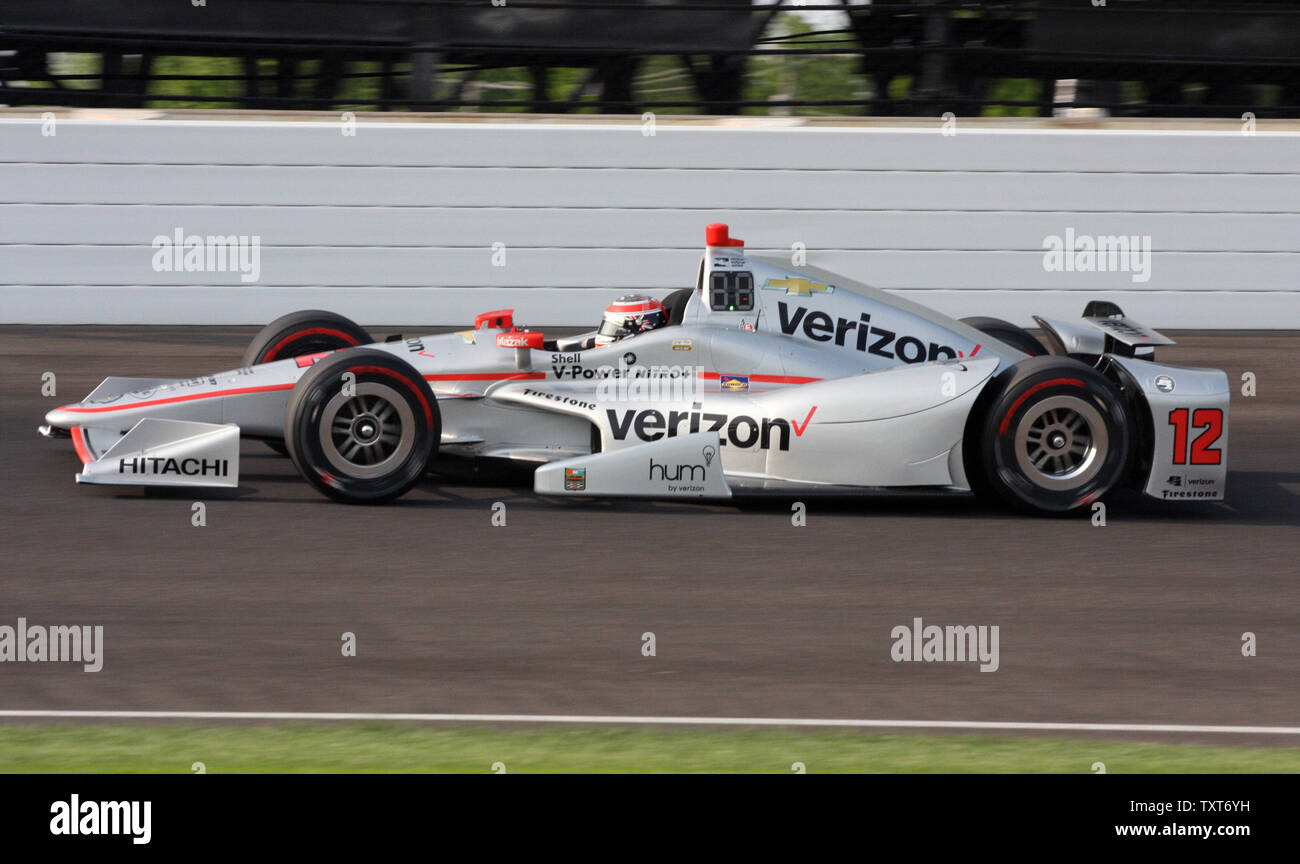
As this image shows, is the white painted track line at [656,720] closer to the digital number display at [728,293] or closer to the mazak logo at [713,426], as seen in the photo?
the mazak logo at [713,426]

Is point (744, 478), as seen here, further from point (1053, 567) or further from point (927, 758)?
point (927, 758)

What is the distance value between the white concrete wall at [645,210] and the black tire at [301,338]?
523 cm

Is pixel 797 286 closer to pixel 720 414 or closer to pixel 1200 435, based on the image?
pixel 720 414

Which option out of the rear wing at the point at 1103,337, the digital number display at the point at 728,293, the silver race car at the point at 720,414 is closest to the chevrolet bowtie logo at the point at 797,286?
the silver race car at the point at 720,414

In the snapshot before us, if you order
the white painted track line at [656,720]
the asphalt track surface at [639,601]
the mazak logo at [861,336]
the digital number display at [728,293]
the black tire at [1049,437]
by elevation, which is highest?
the digital number display at [728,293]

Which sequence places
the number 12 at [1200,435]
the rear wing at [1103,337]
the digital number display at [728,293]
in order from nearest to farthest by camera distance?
the number 12 at [1200,435], the digital number display at [728,293], the rear wing at [1103,337]

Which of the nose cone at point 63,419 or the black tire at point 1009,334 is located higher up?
the black tire at point 1009,334

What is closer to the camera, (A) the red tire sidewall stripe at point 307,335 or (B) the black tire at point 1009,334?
(A) the red tire sidewall stripe at point 307,335

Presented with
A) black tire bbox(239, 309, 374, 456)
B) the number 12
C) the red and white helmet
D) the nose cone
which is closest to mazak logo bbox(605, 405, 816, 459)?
the red and white helmet

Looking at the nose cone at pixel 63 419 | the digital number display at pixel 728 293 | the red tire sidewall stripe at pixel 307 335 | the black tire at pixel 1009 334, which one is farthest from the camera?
the black tire at pixel 1009 334

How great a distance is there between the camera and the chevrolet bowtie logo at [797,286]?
8414mm

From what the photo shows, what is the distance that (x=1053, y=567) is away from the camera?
23.4ft
